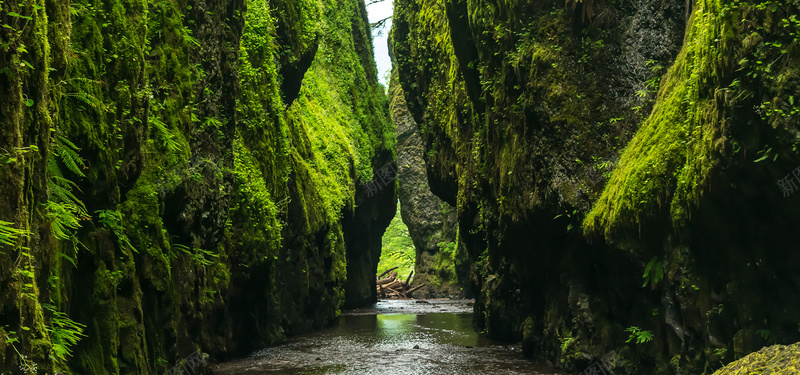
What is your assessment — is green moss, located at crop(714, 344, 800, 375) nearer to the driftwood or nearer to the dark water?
the dark water

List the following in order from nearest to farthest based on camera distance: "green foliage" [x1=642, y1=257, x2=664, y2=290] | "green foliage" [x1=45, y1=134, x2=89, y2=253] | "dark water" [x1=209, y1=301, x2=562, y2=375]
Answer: "green foliage" [x1=45, y1=134, x2=89, y2=253] → "green foliage" [x1=642, y1=257, x2=664, y2=290] → "dark water" [x1=209, y1=301, x2=562, y2=375]

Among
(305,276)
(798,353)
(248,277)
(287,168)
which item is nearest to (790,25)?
(798,353)

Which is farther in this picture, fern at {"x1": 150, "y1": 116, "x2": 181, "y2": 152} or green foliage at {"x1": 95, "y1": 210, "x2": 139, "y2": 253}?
fern at {"x1": 150, "y1": 116, "x2": 181, "y2": 152}

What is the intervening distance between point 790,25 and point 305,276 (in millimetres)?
15501

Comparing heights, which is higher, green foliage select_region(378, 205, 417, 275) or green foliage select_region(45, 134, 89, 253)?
green foliage select_region(378, 205, 417, 275)

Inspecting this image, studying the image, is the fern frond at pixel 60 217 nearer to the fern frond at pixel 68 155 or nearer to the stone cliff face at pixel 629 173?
the fern frond at pixel 68 155

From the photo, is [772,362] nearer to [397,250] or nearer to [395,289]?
[395,289]

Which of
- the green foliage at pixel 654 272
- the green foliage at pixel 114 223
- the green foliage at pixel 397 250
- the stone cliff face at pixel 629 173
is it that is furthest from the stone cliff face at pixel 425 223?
the green foliage at pixel 114 223

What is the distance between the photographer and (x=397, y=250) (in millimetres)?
62406

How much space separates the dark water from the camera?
42.0 feet

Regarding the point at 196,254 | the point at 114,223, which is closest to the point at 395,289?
the point at 196,254

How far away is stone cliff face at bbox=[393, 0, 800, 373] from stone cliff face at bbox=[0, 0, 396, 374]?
5081 mm

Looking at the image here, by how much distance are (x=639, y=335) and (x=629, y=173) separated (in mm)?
2392

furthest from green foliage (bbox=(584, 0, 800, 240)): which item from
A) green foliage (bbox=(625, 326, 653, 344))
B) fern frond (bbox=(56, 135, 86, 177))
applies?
fern frond (bbox=(56, 135, 86, 177))
